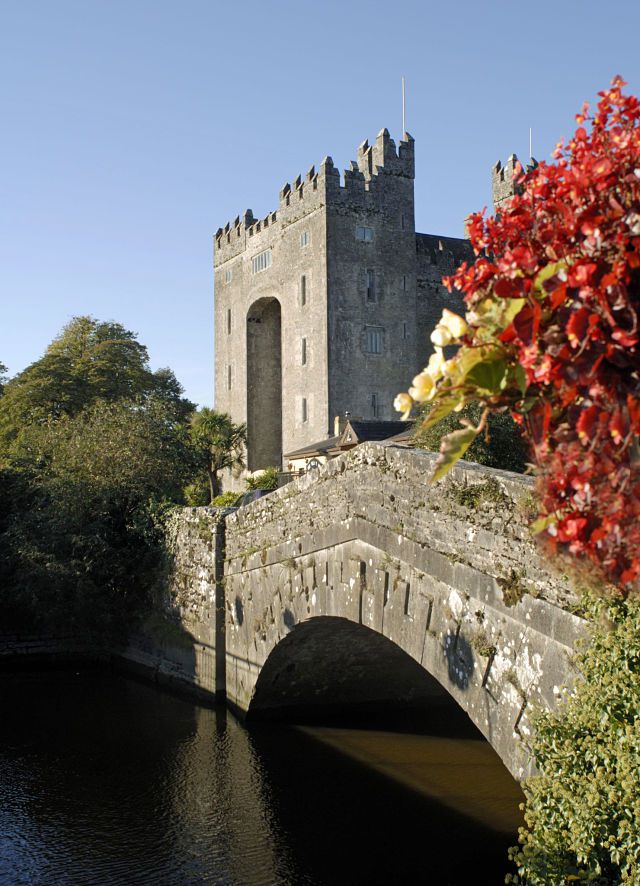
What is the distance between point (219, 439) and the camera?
52969mm

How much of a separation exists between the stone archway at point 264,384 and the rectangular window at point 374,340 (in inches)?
354

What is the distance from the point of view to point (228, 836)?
33.0ft

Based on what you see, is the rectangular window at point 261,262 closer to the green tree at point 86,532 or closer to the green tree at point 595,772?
the green tree at point 86,532

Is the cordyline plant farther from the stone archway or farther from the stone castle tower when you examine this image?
the stone archway

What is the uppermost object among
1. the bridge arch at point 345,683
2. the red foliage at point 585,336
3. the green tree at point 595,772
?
the red foliage at point 585,336

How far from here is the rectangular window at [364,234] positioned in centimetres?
4975

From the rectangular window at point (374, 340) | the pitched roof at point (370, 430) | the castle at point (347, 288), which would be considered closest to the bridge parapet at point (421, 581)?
the pitched roof at point (370, 430)

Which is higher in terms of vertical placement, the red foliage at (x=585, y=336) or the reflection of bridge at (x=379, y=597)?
the red foliage at (x=585, y=336)

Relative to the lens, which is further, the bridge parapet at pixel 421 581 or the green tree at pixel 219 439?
the green tree at pixel 219 439

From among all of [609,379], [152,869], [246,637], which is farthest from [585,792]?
[246,637]

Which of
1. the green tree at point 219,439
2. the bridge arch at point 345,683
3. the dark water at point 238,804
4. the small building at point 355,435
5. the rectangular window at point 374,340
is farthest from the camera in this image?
the green tree at point 219,439

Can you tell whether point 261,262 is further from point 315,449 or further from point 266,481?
point 266,481

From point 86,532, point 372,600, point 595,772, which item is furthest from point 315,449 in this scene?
point 595,772

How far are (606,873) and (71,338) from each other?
5265 cm
